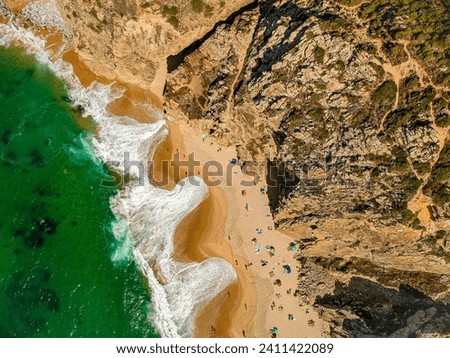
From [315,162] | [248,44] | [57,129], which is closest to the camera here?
[315,162]

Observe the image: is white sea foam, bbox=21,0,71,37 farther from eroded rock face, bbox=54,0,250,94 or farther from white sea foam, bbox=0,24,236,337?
white sea foam, bbox=0,24,236,337

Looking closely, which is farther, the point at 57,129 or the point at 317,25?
A: the point at 57,129

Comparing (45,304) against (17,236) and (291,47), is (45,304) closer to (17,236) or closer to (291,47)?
(17,236)

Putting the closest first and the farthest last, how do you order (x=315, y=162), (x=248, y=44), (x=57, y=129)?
(x=315, y=162) → (x=248, y=44) → (x=57, y=129)

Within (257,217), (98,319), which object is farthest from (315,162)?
(98,319)

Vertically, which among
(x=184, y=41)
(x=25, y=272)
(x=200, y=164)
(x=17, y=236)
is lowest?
(x=25, y=272)

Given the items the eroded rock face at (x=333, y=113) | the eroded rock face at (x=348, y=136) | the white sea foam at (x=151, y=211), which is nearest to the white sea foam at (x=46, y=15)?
the white sea foam at (x=151, y=211)

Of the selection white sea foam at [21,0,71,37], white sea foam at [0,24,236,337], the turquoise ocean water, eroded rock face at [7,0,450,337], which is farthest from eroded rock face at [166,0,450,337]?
white sea foam at [21,0,71,37]

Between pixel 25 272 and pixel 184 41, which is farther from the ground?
pixel 184 41
